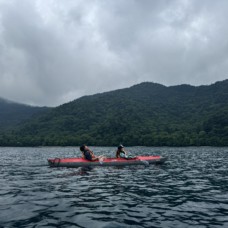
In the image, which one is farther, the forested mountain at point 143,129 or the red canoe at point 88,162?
the forested mountain at point 143,129

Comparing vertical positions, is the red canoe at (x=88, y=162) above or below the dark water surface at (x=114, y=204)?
above

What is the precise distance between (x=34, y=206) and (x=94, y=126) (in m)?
171

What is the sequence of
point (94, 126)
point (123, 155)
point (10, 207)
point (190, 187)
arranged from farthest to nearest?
point (94, 126) → point (123, 155) → point (190, 187) → point (10, 207)

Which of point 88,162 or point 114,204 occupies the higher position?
point 88,162

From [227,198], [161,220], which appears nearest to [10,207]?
[161,220]

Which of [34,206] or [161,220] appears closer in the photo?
[161,220]

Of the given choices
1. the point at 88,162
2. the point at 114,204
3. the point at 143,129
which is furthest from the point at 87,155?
the point at 143,129

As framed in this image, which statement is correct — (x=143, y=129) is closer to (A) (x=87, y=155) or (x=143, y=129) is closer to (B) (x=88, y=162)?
(A) (x=87, y=155)

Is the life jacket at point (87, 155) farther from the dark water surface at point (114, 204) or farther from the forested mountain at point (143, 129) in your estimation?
the forested mountain at point (143, 129)

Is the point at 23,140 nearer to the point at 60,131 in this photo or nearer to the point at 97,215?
the point at 60,131

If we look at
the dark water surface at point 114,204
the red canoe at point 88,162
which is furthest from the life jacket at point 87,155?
the dark water surface at point 114,204

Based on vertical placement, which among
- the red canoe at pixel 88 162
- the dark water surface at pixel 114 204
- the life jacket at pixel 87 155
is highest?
the life jacket at pixel 87 155

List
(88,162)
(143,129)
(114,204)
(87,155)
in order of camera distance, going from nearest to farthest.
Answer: (114,204) → (88,162) → (87,155) → (143,129)

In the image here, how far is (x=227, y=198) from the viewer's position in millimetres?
15812
